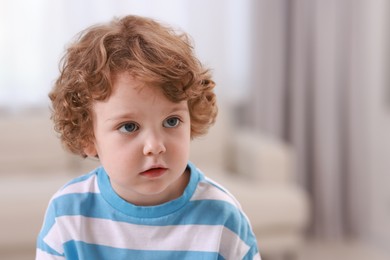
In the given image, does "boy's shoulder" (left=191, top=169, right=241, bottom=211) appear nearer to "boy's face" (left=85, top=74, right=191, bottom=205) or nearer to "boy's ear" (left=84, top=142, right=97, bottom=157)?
"boy's face" (left=85, top=74, right=191, bottom=205)

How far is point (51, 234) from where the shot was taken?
1.12 meters

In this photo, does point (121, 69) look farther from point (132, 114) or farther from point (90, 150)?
point (90, 150)

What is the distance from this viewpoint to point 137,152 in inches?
40.1

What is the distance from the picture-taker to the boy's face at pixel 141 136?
1.00 meters

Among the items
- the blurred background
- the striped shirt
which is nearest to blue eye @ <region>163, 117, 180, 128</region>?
the striped shirt

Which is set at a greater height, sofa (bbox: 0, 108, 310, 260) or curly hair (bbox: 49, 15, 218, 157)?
curly hair (bbox: 49, 15, 218, 157)

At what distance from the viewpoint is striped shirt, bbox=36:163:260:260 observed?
1.09 m

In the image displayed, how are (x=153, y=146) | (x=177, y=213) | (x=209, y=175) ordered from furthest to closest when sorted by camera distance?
(x=209, y=175) → (x=177, y=213) → (x=153, y=146)

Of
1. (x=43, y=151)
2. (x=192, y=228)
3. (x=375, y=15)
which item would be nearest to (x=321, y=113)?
(x=375, y=15)

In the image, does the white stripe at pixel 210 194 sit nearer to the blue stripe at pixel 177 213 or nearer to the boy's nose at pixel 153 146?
the blue stripe at pixel 177 213

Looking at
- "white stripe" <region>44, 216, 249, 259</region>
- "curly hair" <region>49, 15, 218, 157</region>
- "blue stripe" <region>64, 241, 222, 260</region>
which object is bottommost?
"blue stripe" <region>64, 241, 222, 260</region>

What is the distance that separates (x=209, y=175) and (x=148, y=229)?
2174 millimetres

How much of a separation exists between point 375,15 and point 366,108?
1.74 feet

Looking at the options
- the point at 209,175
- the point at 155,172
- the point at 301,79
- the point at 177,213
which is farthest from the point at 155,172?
the point at 301,79
